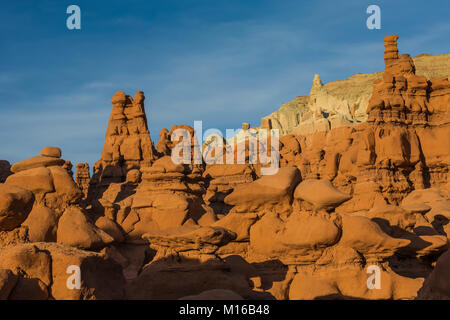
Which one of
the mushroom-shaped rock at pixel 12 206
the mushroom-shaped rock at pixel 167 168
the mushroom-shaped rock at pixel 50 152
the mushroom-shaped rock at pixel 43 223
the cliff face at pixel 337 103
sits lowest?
the mushroom-shaped rock at pixel 43 223

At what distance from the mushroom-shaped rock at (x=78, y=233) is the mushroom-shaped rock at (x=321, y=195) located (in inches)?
193

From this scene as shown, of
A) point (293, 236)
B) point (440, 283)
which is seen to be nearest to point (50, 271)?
point (440, 283)

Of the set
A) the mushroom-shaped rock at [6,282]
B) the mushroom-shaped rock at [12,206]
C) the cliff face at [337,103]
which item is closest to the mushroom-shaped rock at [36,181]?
the mushroom-shaped rock at [12,206]

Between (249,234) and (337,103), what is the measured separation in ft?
314

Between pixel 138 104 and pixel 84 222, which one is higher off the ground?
pixel 138 104

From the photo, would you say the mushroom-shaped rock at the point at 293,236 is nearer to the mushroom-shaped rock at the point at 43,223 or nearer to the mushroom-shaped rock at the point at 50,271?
the mushroom-shaped rock at the point at 50,271

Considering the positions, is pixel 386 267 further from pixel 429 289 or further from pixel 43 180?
pixel 43 180

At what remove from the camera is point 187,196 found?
22.0 meters

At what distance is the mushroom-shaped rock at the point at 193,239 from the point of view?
432 inches

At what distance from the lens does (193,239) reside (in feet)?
36.1

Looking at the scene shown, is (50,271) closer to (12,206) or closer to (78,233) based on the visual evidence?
(12,206)

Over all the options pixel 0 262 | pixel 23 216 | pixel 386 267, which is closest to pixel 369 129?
pixel 386 267
